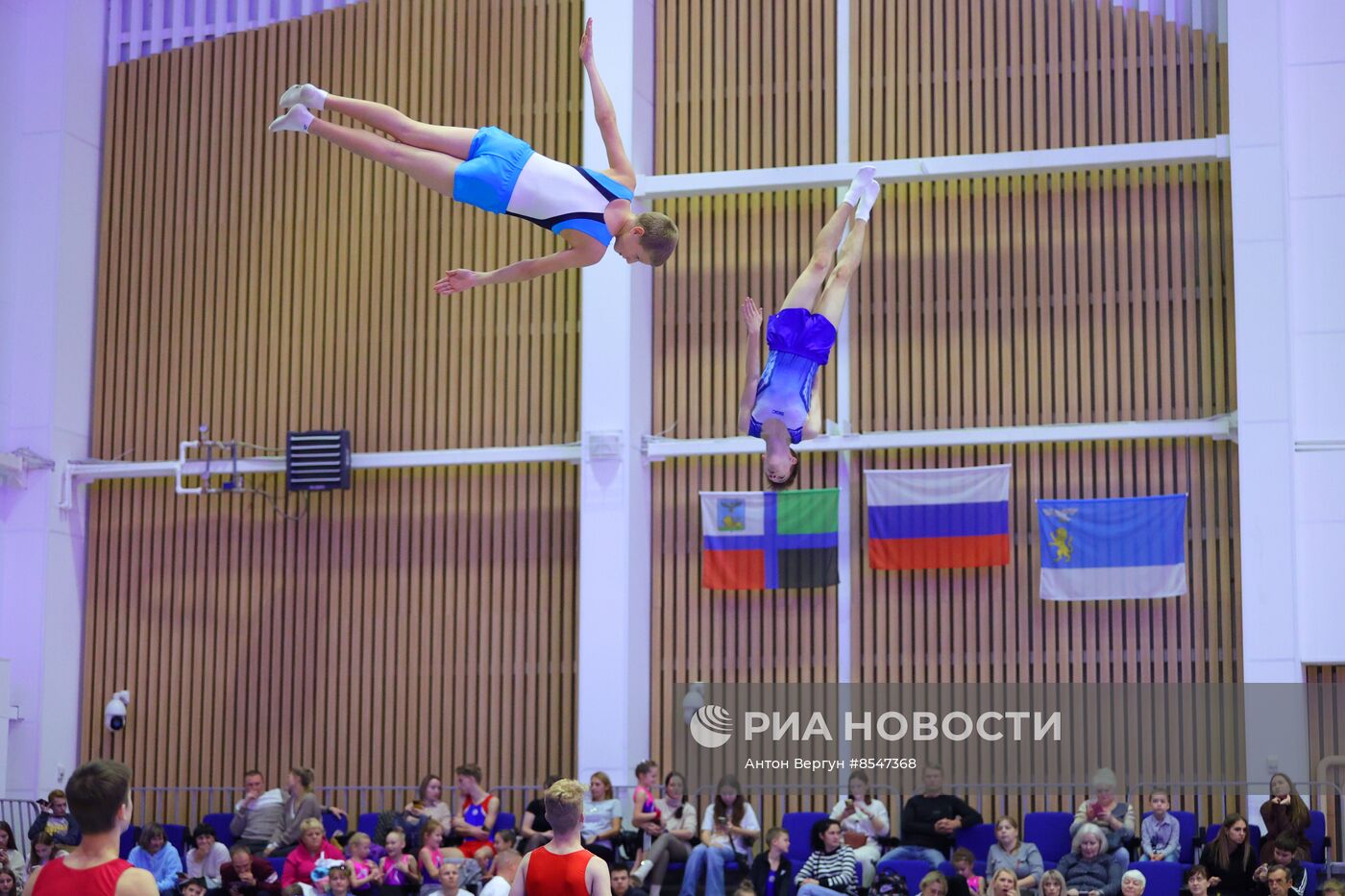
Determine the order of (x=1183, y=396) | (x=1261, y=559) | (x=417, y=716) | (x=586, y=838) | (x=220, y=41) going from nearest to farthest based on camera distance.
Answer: (x=586, y=838)
(x=1261, y=559)
(x=1183, y=396)
(x=417, y=716)
(x=220, y=41)

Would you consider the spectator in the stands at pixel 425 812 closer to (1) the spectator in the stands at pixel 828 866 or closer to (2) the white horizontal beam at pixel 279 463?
(1) the spectator in the stands at pixel 828 866

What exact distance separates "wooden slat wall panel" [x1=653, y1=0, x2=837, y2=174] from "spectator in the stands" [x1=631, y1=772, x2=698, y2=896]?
21.4 feet

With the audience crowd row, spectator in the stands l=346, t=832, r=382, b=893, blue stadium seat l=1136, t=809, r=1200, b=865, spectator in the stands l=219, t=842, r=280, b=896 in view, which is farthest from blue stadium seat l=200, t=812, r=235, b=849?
blue stadium seat l=1136, t=809, r=1200, b=865

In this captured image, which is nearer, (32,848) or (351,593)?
(32,848)

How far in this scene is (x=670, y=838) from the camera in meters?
13.8

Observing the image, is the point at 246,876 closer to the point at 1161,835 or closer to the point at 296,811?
the point at 296,811

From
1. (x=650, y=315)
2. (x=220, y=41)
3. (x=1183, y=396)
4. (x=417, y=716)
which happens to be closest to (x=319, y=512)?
(x=417, y=716)

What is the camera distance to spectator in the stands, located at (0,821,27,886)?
13.9 metres

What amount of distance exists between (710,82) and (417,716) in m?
7.12

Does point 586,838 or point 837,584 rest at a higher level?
point 837,584

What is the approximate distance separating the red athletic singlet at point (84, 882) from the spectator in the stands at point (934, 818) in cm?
902

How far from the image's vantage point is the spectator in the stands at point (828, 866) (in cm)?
1257

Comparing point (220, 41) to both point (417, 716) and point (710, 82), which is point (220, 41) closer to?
point (710, 82)

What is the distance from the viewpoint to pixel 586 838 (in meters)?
14.0
